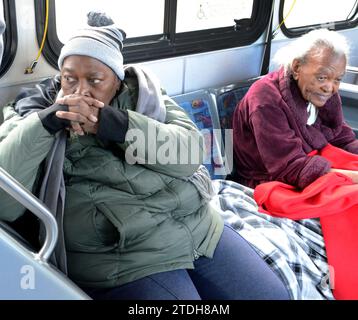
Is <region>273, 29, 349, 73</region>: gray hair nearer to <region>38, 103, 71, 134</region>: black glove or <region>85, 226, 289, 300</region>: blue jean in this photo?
<region>85, 226, 289, 300</region>: blue jean

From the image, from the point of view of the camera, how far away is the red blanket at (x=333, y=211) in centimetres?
189

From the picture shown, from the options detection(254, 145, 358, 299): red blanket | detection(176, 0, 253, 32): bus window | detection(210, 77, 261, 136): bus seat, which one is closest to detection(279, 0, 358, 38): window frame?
detection(176, 0, 253, 32): bus window

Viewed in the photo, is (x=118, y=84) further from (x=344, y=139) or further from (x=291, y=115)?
(x=344, y=139)

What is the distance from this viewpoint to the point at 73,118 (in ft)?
4.31

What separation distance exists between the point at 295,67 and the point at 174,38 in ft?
2.41

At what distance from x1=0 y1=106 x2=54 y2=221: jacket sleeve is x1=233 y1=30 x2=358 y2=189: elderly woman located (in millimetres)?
1176

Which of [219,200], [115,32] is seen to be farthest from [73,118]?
[219,200]

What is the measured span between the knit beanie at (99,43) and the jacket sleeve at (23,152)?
28cm

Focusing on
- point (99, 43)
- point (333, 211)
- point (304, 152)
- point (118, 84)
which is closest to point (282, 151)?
point (304, 152)

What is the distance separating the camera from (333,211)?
2.02 meters

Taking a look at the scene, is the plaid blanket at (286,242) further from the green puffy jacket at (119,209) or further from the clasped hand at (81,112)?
the clasped hand at (81,112)

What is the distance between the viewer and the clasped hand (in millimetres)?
1317

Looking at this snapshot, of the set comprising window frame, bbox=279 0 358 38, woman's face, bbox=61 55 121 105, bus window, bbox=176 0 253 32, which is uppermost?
woman's face, bbox=61 55 121 105
